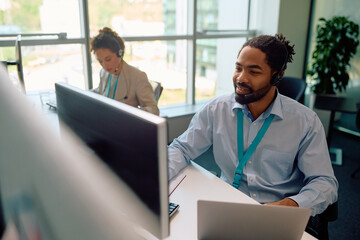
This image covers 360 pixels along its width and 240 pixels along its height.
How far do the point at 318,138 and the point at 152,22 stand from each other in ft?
8.17

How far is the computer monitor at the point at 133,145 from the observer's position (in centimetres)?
64

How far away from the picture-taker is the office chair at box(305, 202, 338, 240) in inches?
51.1

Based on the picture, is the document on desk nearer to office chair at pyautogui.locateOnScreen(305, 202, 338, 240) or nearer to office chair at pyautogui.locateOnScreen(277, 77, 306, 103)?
office chair at pyautogui.locateOnScreen(305, 202, 338, 240)

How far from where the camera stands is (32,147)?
54cm

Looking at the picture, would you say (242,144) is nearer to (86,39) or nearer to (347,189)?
(347,189)

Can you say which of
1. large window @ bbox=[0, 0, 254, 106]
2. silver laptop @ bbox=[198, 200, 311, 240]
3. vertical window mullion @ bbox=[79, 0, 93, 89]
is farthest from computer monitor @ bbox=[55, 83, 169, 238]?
vertical window mullion @ bbox=[79, 0, 93, 89]

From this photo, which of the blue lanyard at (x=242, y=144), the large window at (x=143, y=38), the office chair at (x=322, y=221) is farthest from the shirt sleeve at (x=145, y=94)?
the office chair at (x=322, y=221)

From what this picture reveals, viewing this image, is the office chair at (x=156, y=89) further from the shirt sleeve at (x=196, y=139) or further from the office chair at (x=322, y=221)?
the office chair at (x=322, y=221)

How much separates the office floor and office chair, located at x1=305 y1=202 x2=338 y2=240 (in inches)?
21.2

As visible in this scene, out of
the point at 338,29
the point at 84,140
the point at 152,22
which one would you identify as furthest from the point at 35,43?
the point at 338,29

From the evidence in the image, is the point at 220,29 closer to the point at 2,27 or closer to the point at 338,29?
the point at 338,29

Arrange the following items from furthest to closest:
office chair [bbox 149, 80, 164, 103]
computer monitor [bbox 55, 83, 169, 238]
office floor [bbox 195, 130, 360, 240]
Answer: office chair [bbox 149, 80, 164, 103], office floor [bbox 195, 130, 360, 240], computer monitor [bbox 55, 83, 169, 238]

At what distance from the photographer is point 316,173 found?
54.4 inches

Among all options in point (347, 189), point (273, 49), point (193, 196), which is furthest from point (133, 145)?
point (347, 189)
